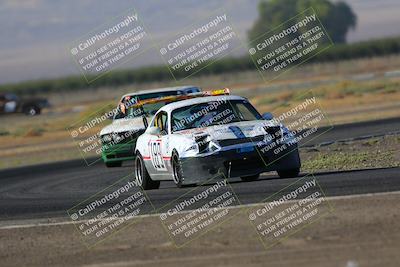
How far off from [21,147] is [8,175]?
15728mm

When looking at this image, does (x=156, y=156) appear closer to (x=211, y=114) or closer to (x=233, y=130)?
(x=211, y=114)

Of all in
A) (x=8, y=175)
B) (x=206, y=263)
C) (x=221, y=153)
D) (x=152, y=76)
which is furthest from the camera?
(x=152, y=76)

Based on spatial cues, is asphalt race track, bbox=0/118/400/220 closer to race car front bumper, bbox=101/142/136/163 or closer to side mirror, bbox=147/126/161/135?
race car front bumper, bbox=101/142/136/163

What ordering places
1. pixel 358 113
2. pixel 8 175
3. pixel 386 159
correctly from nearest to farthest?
pixel 386 159 → pixel 8 175 → pixel 358 113

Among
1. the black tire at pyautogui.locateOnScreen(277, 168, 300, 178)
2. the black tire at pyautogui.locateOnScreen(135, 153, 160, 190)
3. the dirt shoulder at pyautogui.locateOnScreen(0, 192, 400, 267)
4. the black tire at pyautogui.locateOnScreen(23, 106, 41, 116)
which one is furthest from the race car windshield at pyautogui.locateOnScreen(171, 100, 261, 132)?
the black tire at pyautogui.locateOnScreen(23, 106, 41, 116)

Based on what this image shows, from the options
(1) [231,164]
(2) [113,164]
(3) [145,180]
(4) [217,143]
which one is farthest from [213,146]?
(2) [113,164]

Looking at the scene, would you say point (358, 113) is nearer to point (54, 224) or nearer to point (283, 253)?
point (54, 224)

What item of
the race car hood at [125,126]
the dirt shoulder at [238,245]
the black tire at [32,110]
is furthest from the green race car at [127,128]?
the black tire at [32,110]

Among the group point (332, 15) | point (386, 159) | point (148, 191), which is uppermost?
point (148, 191)

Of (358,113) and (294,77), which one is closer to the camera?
(358,113)

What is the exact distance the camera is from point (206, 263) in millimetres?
9305

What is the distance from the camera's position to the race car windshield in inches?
647

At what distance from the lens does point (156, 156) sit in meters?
16.8

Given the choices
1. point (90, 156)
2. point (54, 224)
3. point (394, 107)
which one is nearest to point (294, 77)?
point (394, 107)
